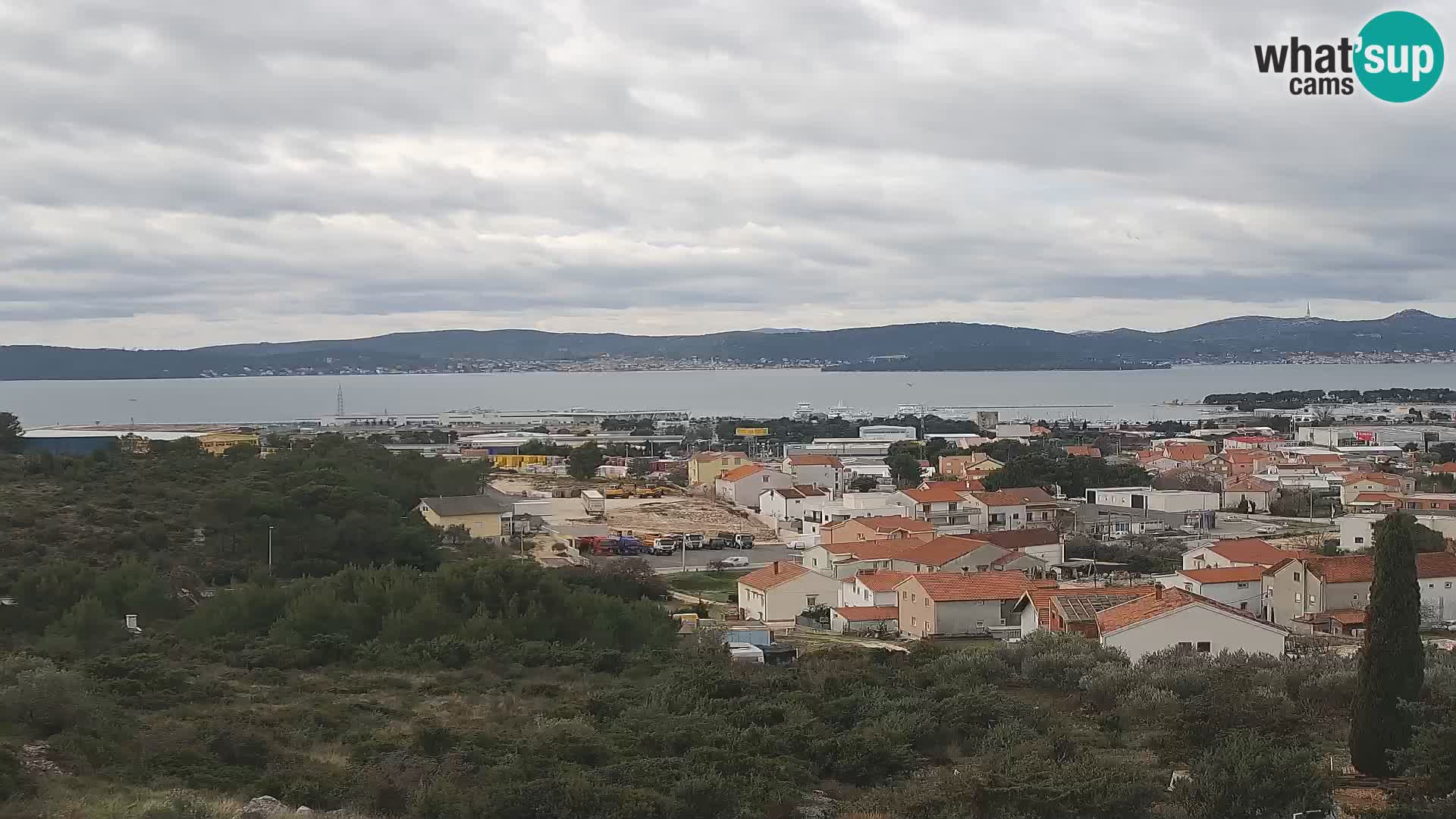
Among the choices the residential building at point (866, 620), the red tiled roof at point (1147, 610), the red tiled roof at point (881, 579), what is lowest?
the residential building at point (866, 620)

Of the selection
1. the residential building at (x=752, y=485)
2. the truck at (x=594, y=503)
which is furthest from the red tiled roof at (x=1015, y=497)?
the truck at (x=594, y=503)

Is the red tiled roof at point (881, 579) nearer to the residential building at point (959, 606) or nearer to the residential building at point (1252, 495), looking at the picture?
the residential building at point (959, 606)

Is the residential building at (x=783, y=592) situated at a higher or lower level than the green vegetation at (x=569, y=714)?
lower

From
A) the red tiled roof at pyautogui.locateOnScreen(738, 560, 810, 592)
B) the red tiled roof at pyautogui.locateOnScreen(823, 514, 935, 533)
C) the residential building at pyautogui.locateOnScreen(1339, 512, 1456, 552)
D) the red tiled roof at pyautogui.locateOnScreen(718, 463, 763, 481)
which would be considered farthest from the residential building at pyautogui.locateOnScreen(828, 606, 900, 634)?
the red tiled roof at pyautogui.locateOnScreen(718, 463, 763, 481)

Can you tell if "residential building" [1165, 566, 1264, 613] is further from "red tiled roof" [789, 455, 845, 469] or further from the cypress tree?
"red tiled roof" [789, 455, 845, 469]

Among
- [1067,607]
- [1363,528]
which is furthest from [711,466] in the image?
[1067,607]

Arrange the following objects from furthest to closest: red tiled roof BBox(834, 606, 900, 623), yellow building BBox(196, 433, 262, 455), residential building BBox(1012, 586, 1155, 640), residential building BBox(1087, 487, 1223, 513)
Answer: yellow building BBox(196, 433, 262, 455) → residential building BBox(1087, 487, 1223, 513) → red tiled roof BBox(834, 606, 900, 623) → residential building BBox(1012, 586, 1155, 640)

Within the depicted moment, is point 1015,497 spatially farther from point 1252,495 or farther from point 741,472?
point 741,472
